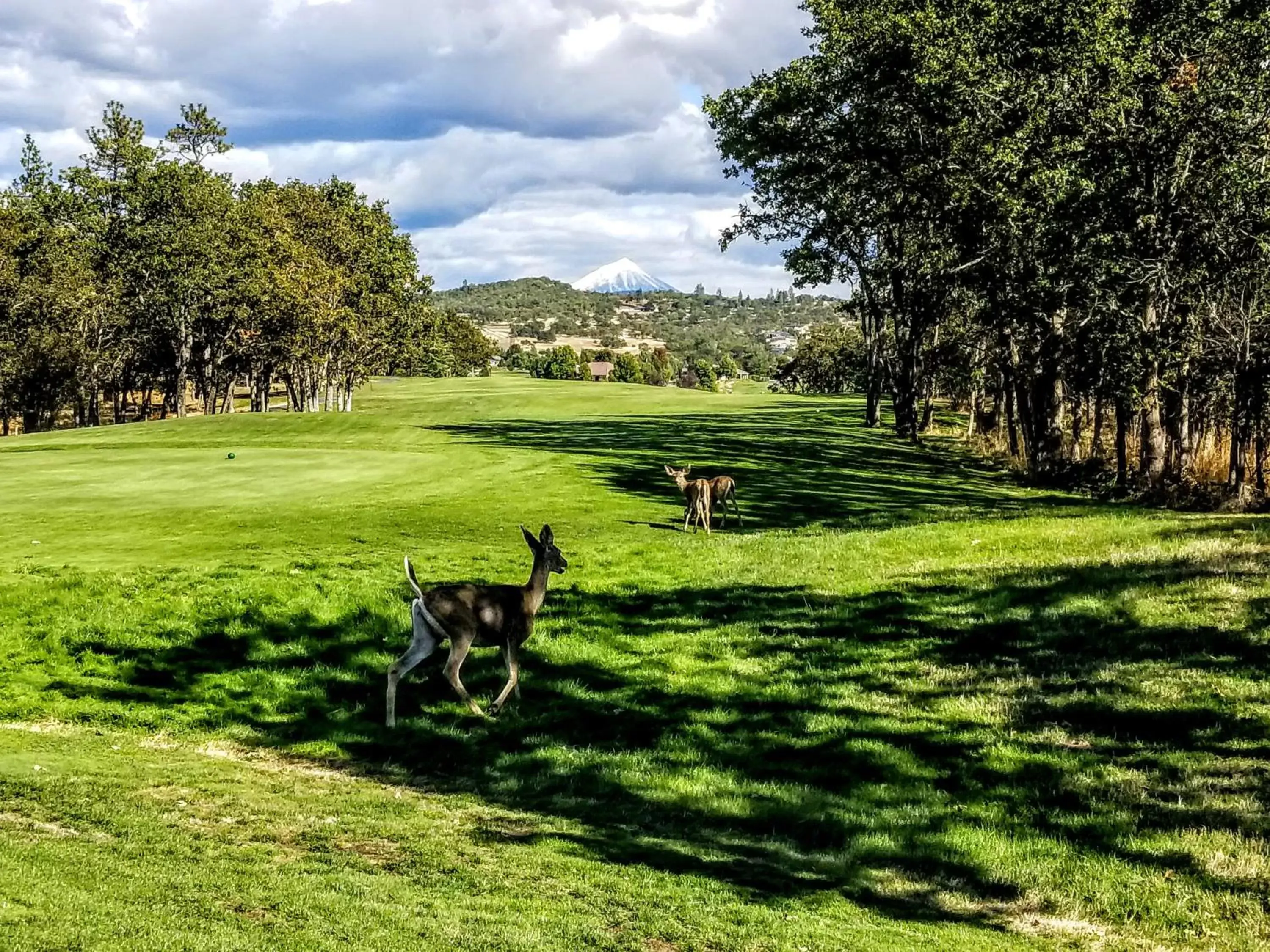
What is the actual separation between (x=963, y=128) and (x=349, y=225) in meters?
58.5

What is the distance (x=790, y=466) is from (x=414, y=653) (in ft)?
85.0

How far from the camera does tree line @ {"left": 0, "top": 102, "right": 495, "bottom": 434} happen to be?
6481 cm

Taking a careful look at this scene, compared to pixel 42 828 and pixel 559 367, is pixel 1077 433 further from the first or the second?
pixel 559 367

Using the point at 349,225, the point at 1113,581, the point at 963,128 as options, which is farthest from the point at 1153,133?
the point at 349,225

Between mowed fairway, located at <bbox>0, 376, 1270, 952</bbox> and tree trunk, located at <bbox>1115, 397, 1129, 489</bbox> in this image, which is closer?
mowed fairway, located at <bbox>0, 376, 1270, 952</bbox>

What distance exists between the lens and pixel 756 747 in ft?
39.2

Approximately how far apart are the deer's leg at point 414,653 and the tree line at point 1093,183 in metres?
20.3

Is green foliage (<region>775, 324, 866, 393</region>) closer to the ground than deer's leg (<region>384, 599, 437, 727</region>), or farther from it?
farther from it

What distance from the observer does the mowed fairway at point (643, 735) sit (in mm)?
7168

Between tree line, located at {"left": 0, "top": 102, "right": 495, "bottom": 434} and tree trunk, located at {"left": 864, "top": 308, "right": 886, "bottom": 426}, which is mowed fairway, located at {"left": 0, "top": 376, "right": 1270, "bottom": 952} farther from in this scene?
tree line, located at {"left": 0, "top": 102, "right": 495, "bottom": 434}

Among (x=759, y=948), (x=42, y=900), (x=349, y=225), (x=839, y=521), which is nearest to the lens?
(x=42, y=900)

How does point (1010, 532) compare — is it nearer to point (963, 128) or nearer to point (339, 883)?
point (963, 128)

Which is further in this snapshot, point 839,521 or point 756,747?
point 839,521

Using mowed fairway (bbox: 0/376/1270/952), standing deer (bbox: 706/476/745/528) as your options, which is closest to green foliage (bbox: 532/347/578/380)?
standing deer (bbox: 706/476/745/528)
